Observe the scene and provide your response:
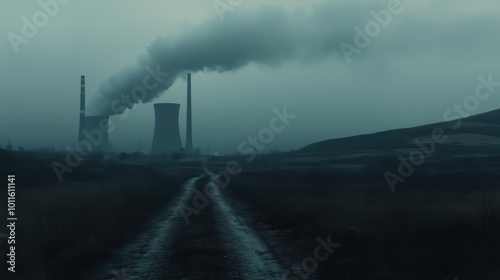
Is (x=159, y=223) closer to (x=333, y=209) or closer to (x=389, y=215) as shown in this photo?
(x=333, y=209)

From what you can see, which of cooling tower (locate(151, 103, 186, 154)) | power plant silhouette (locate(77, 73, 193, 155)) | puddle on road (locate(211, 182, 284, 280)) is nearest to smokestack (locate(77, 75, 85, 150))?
power plant silhouette (locate(77, 73, 193, 155))

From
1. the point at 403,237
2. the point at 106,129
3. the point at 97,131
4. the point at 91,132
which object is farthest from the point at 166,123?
the point at 403,237

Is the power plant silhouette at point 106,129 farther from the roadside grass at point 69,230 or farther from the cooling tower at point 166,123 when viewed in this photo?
the roadside grass at point 69,230

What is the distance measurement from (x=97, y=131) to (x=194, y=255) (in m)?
84.3

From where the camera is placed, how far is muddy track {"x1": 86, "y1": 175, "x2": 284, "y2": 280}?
408 inches

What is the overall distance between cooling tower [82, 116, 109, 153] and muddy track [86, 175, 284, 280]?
75.9 metres

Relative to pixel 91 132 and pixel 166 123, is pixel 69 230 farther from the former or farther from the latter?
pixel 166 123

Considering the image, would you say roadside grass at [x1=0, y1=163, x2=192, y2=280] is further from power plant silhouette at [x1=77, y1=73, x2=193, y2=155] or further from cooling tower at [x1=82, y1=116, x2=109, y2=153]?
power plant silhouette at [x1=77, y1=73, x2=193, y2=155]

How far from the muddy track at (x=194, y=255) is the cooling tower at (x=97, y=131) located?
249 ft

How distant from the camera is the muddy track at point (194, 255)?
1038 cm

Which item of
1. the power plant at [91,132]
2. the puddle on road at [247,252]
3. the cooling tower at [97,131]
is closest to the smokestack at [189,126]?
the power plant at [91,132]

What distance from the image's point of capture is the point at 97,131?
93062mm

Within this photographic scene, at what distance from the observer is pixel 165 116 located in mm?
97562

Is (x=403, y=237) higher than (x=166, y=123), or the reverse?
(x=166, y=123)
